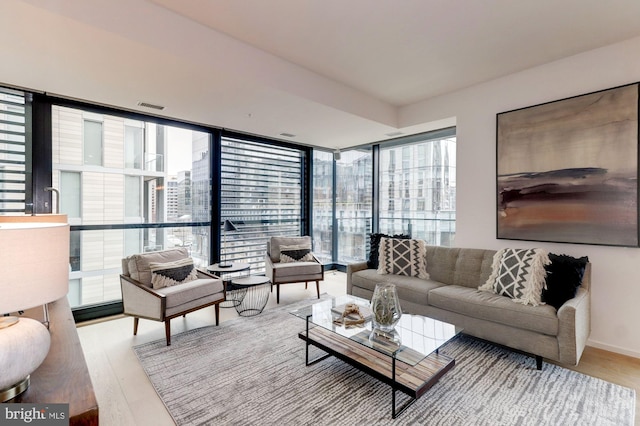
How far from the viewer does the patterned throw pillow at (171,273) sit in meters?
3.09

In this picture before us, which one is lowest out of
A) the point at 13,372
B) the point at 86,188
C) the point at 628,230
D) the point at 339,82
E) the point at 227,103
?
the point at 13,372

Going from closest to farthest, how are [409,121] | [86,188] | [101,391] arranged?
1. [101,391]
2. [86,188]
3. [409,121]

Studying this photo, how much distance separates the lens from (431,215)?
466 cm

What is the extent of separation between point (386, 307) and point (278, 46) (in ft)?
8.39

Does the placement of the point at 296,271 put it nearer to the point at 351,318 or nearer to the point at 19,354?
the point at 351,318

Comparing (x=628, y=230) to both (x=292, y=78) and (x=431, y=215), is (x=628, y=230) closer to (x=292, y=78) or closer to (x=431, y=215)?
(x=431, y=215)

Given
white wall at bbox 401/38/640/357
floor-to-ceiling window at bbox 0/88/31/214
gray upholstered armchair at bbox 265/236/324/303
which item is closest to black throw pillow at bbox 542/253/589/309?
white wall at bbox 401/38/640/357

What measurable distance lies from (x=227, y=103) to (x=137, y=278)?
2138mm

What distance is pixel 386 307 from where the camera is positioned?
7.22ft

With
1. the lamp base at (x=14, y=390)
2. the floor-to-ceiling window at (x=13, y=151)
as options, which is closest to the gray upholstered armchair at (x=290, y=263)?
the floor-to-ceiling window at (x=13, y=151)

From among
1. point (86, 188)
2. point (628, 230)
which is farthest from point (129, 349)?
point (628, 230)

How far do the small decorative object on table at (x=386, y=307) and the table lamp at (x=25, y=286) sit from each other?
5.96ft

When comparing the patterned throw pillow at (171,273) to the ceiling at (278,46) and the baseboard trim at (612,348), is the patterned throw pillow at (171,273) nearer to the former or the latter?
the ceiling at (278,46)

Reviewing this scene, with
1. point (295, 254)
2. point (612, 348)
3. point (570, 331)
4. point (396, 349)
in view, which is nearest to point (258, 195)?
point (295, 254)
